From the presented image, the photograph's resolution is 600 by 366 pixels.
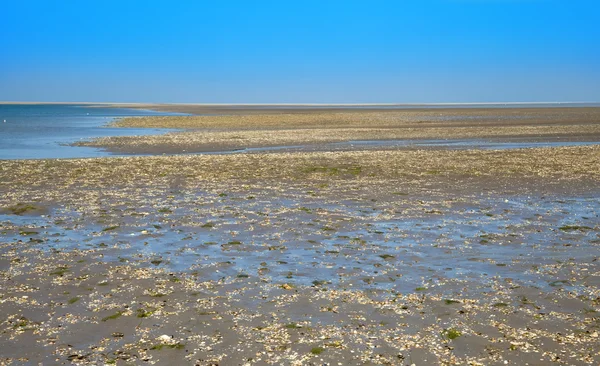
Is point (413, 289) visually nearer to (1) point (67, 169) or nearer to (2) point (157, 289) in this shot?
(2) point (157, 289)

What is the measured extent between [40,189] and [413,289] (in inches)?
659

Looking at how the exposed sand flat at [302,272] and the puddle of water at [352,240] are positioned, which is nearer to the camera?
the exposed sand flat at [302,272]

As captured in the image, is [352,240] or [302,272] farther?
[352,240]

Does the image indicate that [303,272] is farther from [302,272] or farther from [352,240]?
[352,240]

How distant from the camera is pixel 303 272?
11133 millimetres

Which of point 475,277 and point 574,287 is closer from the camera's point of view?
point 574,287

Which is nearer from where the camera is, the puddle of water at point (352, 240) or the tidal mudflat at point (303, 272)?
the tidal mudflat at point (303, 272)

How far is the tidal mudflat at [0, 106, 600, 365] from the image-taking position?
7656 mm

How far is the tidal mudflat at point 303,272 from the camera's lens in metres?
7.66

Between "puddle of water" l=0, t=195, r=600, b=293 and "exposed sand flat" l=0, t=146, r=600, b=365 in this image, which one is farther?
"puddle of water" l=0, t=195, r=600, b=293

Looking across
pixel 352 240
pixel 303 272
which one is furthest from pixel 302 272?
pixel 352 240

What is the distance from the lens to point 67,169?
27.8m

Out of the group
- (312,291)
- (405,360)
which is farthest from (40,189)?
(405,360)

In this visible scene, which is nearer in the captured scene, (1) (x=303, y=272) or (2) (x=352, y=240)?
(1) (x=303, y=272)
